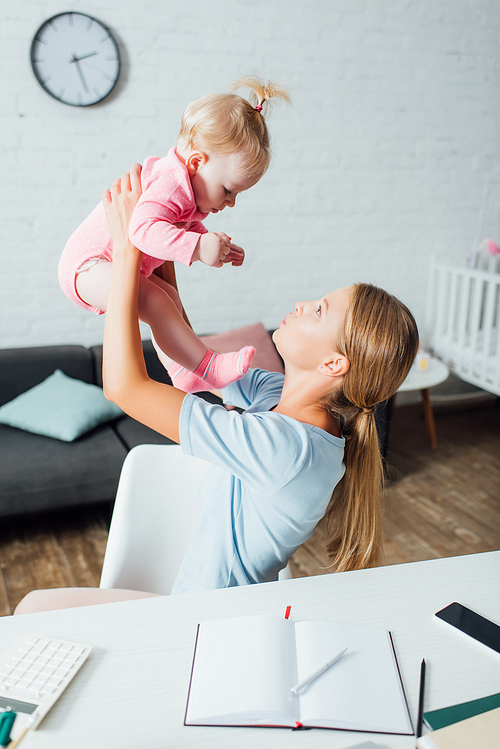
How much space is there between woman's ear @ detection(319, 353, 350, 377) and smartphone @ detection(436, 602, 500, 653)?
0.44 metres

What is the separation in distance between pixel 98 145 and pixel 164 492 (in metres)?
2.20

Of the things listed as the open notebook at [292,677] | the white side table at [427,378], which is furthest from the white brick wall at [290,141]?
the open notebook at [292,677]

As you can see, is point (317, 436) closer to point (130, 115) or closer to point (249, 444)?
point (249, 444)

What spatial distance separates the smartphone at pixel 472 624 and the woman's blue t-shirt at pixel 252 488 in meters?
0.28

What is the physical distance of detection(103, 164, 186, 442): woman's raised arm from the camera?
95 centimetres

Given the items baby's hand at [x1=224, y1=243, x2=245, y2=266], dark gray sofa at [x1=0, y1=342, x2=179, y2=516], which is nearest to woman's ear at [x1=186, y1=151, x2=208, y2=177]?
baby's hand at [x1=224, y1=243, x2=245, y2=266]

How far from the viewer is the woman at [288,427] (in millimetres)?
971

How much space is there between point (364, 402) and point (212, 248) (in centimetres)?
42

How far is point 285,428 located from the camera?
1.02 m

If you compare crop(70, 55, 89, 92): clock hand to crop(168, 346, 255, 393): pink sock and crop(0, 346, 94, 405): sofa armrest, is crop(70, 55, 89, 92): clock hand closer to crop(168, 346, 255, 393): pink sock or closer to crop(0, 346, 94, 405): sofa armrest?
crop(0, 346, 94, 405): sofa armrest

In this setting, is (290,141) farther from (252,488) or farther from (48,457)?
(252,488)

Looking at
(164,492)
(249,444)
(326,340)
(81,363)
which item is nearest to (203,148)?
(326,340)

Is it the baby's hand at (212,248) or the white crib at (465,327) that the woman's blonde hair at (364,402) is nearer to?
the baby's hand at (212,248)

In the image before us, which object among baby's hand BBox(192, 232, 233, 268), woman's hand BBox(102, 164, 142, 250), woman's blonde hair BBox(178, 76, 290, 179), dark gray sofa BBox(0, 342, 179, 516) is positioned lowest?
dark gray sofa BBox(0, 342, 179, 516)
